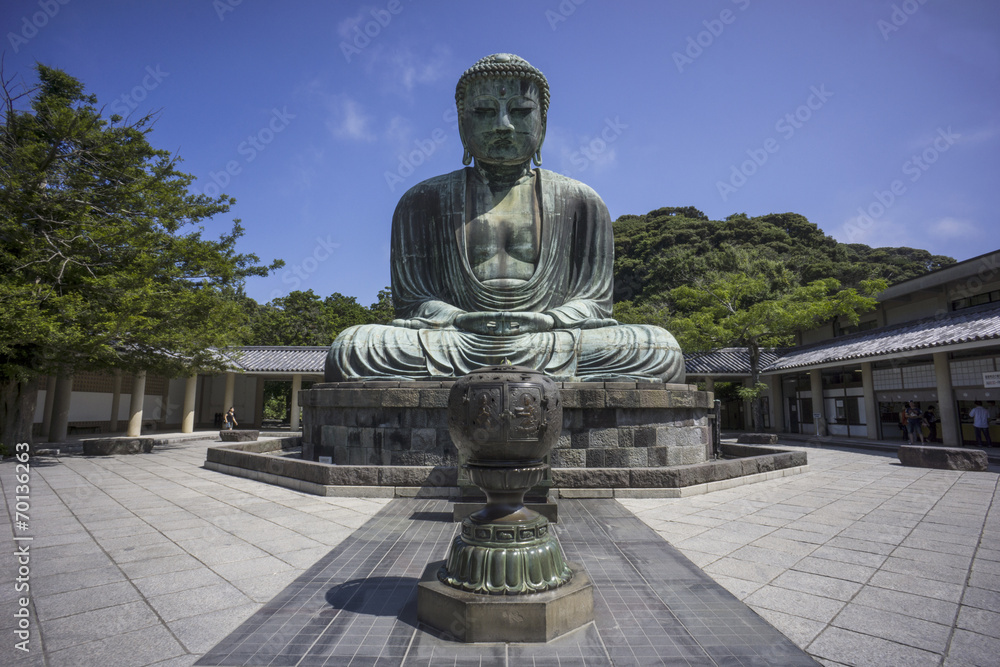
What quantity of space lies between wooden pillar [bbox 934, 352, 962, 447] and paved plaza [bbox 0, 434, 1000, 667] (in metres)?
8.37

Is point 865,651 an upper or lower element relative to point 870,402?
lower

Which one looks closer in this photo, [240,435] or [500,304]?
[500,304]

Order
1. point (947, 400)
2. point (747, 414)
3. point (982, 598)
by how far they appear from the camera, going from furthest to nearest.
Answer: point (747, 414) < point (947, 400) < point (982, 598)

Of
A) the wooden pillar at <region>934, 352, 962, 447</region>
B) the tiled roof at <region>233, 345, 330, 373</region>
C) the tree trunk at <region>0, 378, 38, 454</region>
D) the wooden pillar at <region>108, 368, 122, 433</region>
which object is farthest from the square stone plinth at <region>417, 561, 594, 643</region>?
the wooden pillar at <region>108, 368, 122, 433</region>

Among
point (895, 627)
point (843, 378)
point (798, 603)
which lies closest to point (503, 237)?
point (798, 603)

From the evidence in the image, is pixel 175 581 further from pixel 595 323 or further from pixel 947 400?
pixel 947 400

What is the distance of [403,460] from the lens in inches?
263

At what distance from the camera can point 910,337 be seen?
14680 millimetres

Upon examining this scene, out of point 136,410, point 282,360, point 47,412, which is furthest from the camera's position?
point 282,360

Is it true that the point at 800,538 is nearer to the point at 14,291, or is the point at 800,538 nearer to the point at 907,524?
the point at 907,524

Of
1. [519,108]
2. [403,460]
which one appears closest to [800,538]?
[403,460]

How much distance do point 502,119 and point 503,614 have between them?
7.40m

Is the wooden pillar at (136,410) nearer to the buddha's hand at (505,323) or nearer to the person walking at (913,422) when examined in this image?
the buddha's hand at (505,323)

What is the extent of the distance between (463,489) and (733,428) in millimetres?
22920
